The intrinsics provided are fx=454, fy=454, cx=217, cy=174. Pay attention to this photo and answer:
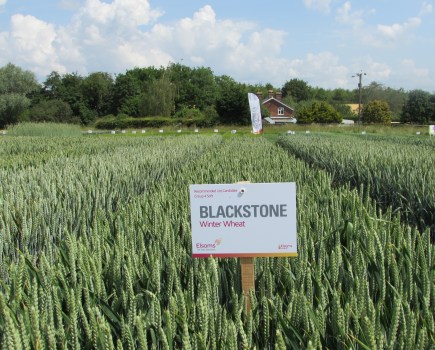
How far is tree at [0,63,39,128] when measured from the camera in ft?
176

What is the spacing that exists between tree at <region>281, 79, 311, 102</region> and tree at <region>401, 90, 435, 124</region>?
43.3 metres

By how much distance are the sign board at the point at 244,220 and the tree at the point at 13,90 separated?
188 ft

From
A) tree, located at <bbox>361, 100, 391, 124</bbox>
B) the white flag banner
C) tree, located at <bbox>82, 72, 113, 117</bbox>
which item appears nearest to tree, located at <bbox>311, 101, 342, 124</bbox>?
tree, located at <bbox>361, 100, 391, 124</bbox>

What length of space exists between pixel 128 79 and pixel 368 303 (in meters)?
69.3

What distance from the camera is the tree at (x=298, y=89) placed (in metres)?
100

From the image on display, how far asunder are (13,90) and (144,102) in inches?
648

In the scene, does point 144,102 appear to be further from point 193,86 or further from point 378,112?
point 378,112

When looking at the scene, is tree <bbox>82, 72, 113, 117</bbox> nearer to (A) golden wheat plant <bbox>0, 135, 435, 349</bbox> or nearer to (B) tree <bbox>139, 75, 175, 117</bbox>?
(B) tree <bbox>139, 75, 175, 117</bbox>

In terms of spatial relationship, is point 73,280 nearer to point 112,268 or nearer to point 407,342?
point 112,268

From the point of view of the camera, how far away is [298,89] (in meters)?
99.8

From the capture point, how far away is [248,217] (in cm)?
Result: 183

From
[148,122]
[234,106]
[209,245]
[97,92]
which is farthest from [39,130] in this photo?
[97,92]

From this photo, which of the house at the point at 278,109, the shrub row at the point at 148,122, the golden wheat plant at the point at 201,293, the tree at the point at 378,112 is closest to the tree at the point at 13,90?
the shrub row at the point at 148,122

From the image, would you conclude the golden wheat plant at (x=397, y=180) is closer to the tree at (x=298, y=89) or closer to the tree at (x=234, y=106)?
the tree at (x=234, y=106)
